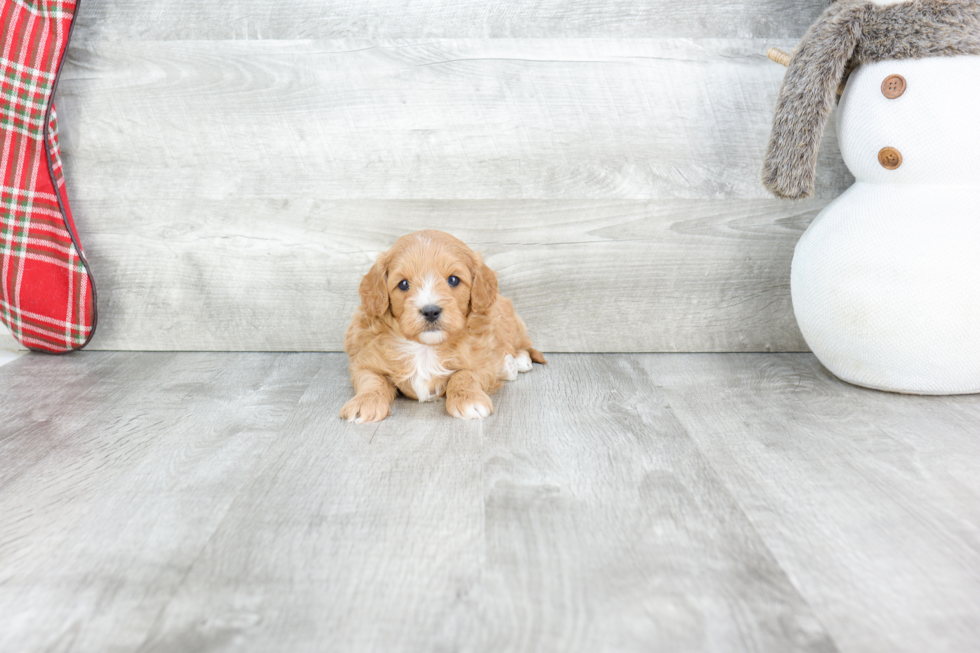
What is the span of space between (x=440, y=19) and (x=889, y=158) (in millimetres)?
1306

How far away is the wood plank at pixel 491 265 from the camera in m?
2.31

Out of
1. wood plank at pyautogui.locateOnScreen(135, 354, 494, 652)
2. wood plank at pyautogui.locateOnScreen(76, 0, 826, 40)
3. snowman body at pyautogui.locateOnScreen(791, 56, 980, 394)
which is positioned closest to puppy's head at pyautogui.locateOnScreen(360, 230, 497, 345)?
wood plank at pyautogui.locateOnScreen(135, 354, 494, 652)

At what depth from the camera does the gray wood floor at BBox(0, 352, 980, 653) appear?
1027 millimetres

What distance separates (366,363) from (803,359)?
135 centimetres

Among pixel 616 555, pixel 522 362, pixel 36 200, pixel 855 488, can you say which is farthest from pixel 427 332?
pixel 36 200

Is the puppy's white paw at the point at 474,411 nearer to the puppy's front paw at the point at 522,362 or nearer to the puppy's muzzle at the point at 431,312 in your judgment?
the puppy's muzzle at the point at 431,312

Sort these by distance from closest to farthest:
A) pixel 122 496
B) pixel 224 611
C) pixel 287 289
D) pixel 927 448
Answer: pixel 224 611 < pixel 122 496 < pixel 927 448 < pixel 287 289

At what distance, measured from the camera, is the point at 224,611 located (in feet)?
3.48

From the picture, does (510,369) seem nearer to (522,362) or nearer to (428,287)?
(522,362)

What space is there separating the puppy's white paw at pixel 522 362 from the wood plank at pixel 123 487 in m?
0.62

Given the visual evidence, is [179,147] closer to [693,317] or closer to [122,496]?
[122,496]

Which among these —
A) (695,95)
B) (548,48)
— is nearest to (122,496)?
(548,48)

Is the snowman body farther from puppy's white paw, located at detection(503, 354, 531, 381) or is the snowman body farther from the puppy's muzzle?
the puppy's muzzle

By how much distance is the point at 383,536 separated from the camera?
126 centimetres
